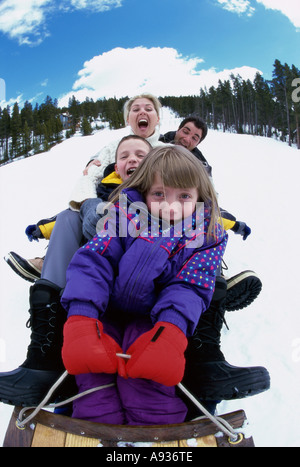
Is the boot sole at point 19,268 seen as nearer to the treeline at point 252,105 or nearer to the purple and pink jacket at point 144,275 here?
the purple and pink jacket at point 144,275

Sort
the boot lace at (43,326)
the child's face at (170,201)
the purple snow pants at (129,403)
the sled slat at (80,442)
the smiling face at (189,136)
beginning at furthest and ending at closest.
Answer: the smiling face at (189,136), the child's face at (170,201), the boot lace at (43,326), the purple snow pants at (129,403), the sled slat at (80,442)

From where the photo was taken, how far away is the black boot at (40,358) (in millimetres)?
1039

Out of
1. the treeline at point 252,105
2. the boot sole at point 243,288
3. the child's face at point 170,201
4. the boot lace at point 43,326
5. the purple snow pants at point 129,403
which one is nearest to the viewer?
the purple snow pants at point 129,403

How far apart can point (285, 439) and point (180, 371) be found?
0.80 meters

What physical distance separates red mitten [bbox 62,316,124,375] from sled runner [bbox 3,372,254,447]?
17 cm

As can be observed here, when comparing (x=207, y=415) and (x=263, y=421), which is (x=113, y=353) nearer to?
(x=207, y=415)

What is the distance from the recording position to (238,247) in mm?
3318

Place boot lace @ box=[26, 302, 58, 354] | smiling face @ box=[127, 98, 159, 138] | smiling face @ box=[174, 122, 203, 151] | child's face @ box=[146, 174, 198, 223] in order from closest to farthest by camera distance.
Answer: boot lace @ box=[26, 302, 58, 354] → child's face @ box=[146, 174, 198, 223] → smiling face @ box=[127, 98, 159, 138] → smiling face @ box=[174, 122, 203, 151]

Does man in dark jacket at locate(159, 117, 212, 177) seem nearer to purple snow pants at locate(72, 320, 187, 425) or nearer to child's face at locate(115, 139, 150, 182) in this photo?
child's face at locate(115, 139, 150, 182)

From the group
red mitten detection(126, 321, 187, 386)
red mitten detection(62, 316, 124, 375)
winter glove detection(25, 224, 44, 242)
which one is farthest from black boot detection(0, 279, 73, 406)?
winter glove detection(25, 224, 44, 242)

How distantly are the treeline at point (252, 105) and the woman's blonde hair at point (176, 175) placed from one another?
109ft

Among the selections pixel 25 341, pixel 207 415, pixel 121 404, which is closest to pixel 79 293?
pixel 121 404

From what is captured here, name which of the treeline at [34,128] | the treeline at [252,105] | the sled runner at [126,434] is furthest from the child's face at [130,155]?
the treeline at [34,128]

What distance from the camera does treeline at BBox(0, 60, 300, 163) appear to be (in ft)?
107
